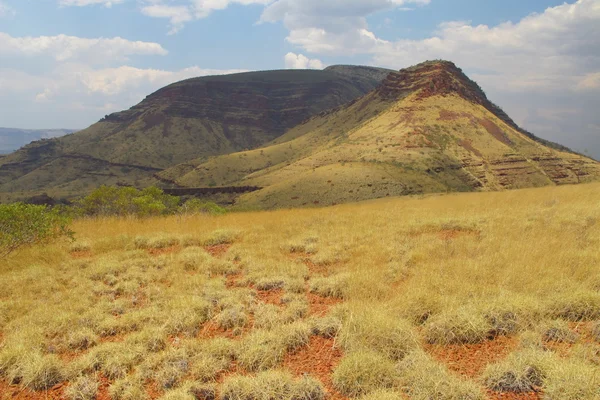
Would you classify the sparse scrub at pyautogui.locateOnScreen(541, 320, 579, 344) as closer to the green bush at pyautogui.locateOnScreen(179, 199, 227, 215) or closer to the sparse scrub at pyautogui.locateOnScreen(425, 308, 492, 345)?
the sparse scrub at pyautogui.locateOnScreen(425, 308, 492, 345)

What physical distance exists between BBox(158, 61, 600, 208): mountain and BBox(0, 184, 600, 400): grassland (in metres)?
56.3

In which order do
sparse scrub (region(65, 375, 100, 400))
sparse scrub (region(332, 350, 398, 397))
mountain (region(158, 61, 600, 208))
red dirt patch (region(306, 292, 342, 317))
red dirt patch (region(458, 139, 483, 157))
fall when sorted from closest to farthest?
1. sparse scrub (region(332, 350, 398, 397))
2. sparse scrub (region(65, 375, 100, 400))
3. red dirt patch (region(306, 292, 342, 317))
4. mountain (region(158, 61, 600, 208))
5. red dirt patch (region(458, 139, 483, 157))

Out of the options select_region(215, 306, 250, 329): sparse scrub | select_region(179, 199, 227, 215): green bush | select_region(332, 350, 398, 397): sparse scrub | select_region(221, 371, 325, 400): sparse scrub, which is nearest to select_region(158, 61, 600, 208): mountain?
select_region(179, 199, 227, 215): green bush

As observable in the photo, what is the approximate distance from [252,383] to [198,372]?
0.86 metres

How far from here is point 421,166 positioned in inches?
3049

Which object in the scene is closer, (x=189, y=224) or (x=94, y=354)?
(x=94, y=354)

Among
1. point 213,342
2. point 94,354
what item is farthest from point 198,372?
point 94,354

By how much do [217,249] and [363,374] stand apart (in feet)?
22.8

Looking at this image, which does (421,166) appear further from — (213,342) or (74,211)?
(213,342)

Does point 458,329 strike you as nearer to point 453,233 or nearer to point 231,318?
point 231,318

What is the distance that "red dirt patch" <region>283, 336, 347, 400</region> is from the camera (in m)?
4.50

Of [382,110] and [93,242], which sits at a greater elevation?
[382,110]

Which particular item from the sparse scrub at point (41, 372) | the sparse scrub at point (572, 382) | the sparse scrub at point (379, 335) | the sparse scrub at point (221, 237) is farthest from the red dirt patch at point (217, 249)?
the sparse scrub at point (572, 382)

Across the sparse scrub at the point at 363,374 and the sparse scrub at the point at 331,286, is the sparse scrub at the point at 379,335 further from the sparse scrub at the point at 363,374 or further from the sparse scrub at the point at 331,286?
the sparse scrub at the point at 331,286
